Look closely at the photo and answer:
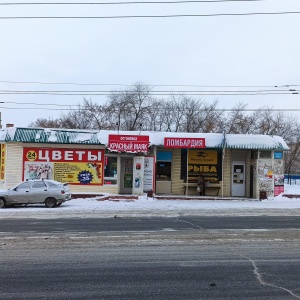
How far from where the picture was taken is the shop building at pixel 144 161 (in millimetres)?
26562

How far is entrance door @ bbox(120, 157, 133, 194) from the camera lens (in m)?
28.2

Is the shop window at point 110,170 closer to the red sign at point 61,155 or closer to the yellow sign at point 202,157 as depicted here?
the red sign at point 61,155

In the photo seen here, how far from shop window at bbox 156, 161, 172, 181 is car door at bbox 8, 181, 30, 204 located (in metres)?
10.3

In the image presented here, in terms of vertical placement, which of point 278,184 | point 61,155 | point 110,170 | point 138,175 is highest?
point 61,155

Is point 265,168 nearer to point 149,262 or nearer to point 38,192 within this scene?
point 38,192

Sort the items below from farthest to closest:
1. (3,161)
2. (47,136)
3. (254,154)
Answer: (254,154) < (3,161) < (47,136)

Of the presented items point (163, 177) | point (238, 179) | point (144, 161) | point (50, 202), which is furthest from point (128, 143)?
point (238, 179)

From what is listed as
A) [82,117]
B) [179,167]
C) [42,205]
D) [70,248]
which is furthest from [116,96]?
[70,248]

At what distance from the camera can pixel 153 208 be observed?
69.8 feet

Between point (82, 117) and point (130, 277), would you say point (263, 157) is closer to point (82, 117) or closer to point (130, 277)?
point (130, 277)

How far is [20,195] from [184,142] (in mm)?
10976

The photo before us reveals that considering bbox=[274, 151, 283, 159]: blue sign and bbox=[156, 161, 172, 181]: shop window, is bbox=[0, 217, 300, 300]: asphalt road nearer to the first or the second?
bbox=[274, 151, 283, 159]: blue sign

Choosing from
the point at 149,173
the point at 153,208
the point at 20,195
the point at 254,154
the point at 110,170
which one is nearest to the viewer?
the point at 153,208

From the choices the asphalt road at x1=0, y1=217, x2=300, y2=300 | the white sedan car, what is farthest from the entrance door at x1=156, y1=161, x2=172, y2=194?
the asphalt road at x1=0, y1=217, x2=300, y2=300
